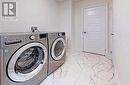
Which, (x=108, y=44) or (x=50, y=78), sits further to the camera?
(x=108, y=44)

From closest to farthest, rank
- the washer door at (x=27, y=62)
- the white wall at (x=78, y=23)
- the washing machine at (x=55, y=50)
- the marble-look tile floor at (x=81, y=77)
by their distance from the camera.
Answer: the washer door at (x=27, y=62)
the marble-look tile floor at (x=81, y=77)
the washing machine at (x=55, y=50)
the white wall at (x=78, y=23)

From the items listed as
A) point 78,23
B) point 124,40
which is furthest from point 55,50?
point 78,23

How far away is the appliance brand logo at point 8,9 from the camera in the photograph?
9.55ft

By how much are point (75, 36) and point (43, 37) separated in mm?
3042

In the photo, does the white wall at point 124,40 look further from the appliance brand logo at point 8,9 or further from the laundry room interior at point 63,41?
the appliance brand logo at point 8,9

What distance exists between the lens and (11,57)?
57.9 inches

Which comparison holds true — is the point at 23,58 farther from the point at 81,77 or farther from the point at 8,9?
the point at 8,9

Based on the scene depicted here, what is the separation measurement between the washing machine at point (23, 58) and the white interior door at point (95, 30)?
2.61m

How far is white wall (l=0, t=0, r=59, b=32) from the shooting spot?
3.06 m

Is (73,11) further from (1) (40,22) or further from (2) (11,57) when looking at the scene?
(2) (11,57)

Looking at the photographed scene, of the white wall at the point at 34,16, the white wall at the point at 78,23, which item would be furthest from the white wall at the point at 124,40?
the white wall at the point at 78,23

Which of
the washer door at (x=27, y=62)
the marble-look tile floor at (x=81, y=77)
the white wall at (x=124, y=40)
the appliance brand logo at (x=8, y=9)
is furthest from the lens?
the appliance brand logo at (x=8, y=9)

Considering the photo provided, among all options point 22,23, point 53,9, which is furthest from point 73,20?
point 22,23

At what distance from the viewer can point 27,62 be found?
1.94 m
